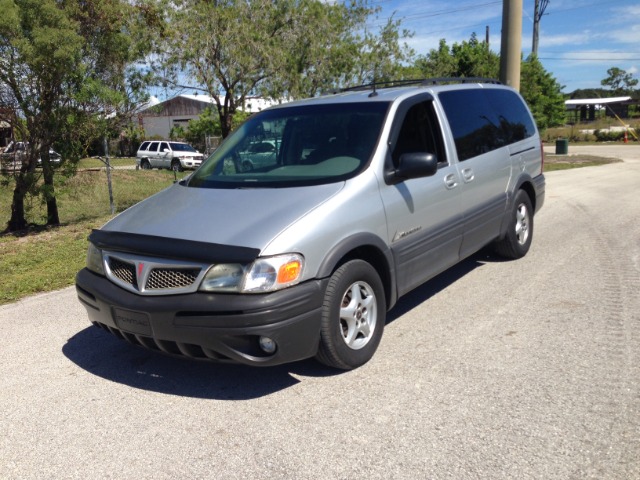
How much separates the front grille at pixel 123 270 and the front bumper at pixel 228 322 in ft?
0.31

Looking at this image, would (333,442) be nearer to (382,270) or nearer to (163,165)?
(382,270)

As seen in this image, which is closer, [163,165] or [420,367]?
[420,367]

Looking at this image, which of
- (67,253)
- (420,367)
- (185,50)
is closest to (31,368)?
(420,367)

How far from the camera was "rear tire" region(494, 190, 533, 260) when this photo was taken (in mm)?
6457

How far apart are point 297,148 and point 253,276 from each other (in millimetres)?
1709

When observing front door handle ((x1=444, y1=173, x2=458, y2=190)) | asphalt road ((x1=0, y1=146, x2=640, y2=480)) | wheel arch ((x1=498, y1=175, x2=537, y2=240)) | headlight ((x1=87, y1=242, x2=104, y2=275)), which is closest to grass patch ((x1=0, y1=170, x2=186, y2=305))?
asphalt road ((x1=0, y1=146, x2=640, y2=480))

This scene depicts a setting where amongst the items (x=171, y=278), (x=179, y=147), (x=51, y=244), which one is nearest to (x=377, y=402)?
(x=171, y=278)

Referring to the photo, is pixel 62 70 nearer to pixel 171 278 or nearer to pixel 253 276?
pixel 171 278

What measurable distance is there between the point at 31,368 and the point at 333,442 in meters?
2.51

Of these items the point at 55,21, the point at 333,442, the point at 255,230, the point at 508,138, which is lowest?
the point at 333,442

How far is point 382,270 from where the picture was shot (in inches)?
169

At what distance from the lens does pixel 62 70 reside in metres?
9.16

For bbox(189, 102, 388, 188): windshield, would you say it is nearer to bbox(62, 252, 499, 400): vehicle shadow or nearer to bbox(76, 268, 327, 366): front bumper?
bbox(76, 268, 327, 366): front bumper

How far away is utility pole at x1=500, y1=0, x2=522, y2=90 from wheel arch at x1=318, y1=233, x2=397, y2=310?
10.8 metres
